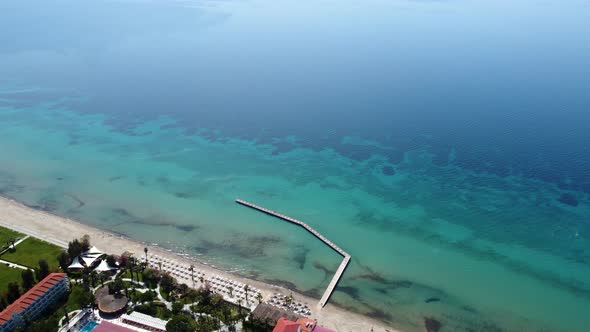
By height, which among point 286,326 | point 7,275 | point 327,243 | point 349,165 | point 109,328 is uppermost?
point 349,165

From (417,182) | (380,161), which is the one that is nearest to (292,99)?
(380,161)

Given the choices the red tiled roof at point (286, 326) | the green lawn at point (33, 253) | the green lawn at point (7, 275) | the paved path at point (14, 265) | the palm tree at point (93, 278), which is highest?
the red tiled roof at point (286, 326)

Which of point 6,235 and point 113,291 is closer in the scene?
point 113,291

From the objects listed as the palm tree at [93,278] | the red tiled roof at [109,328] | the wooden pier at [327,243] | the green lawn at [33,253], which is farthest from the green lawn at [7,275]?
the wooden pier at [327,243]

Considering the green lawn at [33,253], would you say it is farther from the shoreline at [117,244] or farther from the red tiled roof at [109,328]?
the red tiled roof at [109,328]

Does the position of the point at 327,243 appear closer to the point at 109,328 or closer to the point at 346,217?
the point at 346,217

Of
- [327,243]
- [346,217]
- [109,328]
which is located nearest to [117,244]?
[109,328]

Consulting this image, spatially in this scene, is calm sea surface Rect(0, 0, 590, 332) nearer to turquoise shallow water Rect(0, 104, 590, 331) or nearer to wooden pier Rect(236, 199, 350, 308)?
turquoise shallow water Rect(0, 104, 590, 331)

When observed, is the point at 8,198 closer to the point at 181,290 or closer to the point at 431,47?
the point at 181,290
